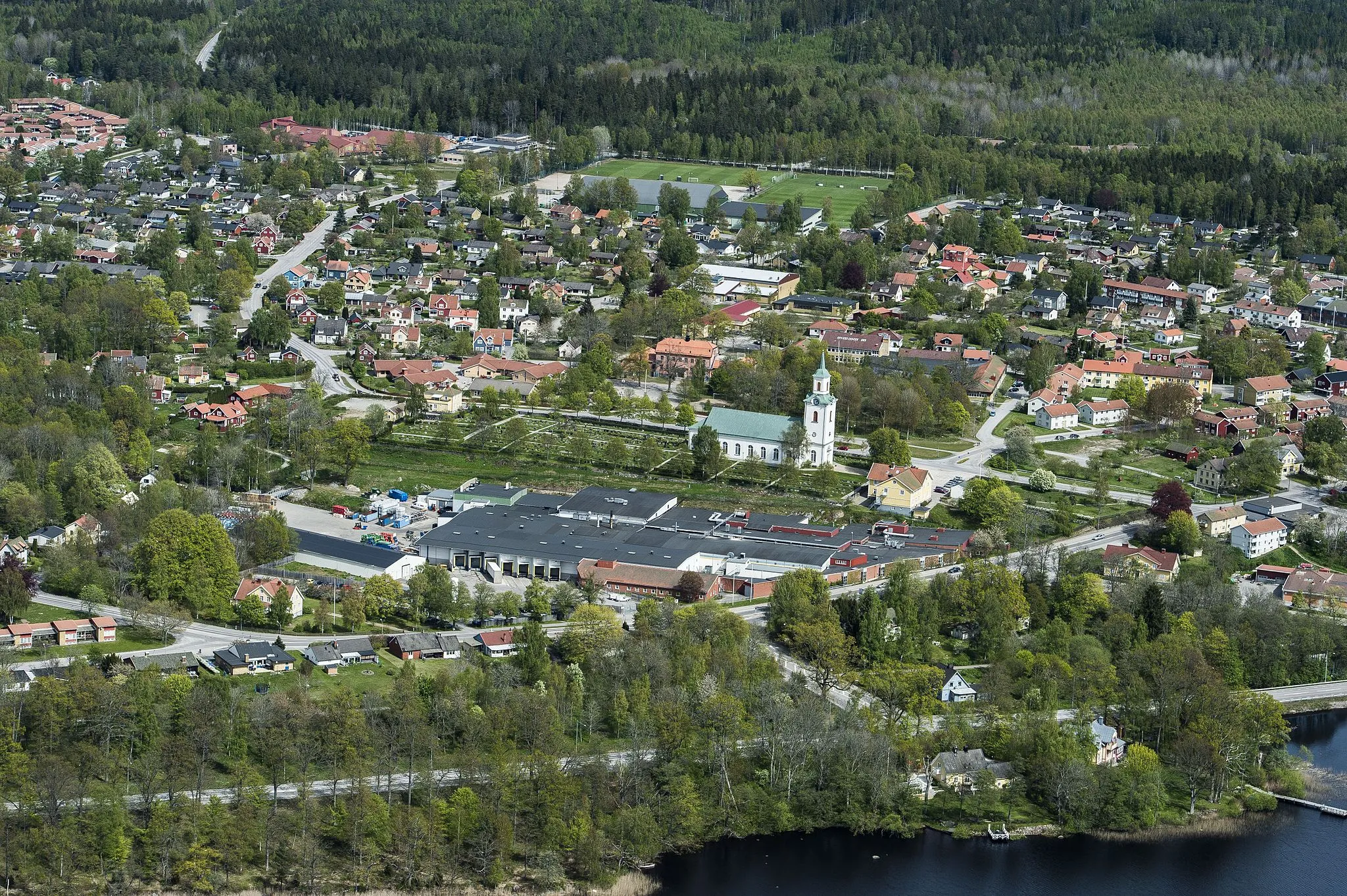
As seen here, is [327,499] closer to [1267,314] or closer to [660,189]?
[1267,314]

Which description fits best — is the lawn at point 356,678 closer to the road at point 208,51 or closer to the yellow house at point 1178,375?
the yellow house at point 1178,375

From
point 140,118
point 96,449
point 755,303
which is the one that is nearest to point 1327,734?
point 96,449

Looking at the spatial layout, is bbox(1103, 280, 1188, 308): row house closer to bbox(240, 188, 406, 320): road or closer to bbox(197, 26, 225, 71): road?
bbox(240, 188, 406, 320): road

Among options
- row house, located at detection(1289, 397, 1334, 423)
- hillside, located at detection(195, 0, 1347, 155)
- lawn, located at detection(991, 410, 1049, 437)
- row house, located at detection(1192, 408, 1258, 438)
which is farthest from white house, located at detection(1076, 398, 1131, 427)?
hillside, located at detection(195, 0, 1347, 155)

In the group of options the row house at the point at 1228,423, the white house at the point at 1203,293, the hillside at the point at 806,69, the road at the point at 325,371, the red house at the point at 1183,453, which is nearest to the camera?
the red house at the point at 1183,453

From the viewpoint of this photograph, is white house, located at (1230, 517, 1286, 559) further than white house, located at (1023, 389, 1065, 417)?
No

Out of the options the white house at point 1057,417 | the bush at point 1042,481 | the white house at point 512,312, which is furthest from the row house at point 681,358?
the bush at point 1042,481

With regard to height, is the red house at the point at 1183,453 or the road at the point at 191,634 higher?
the road at the point at 191,634
